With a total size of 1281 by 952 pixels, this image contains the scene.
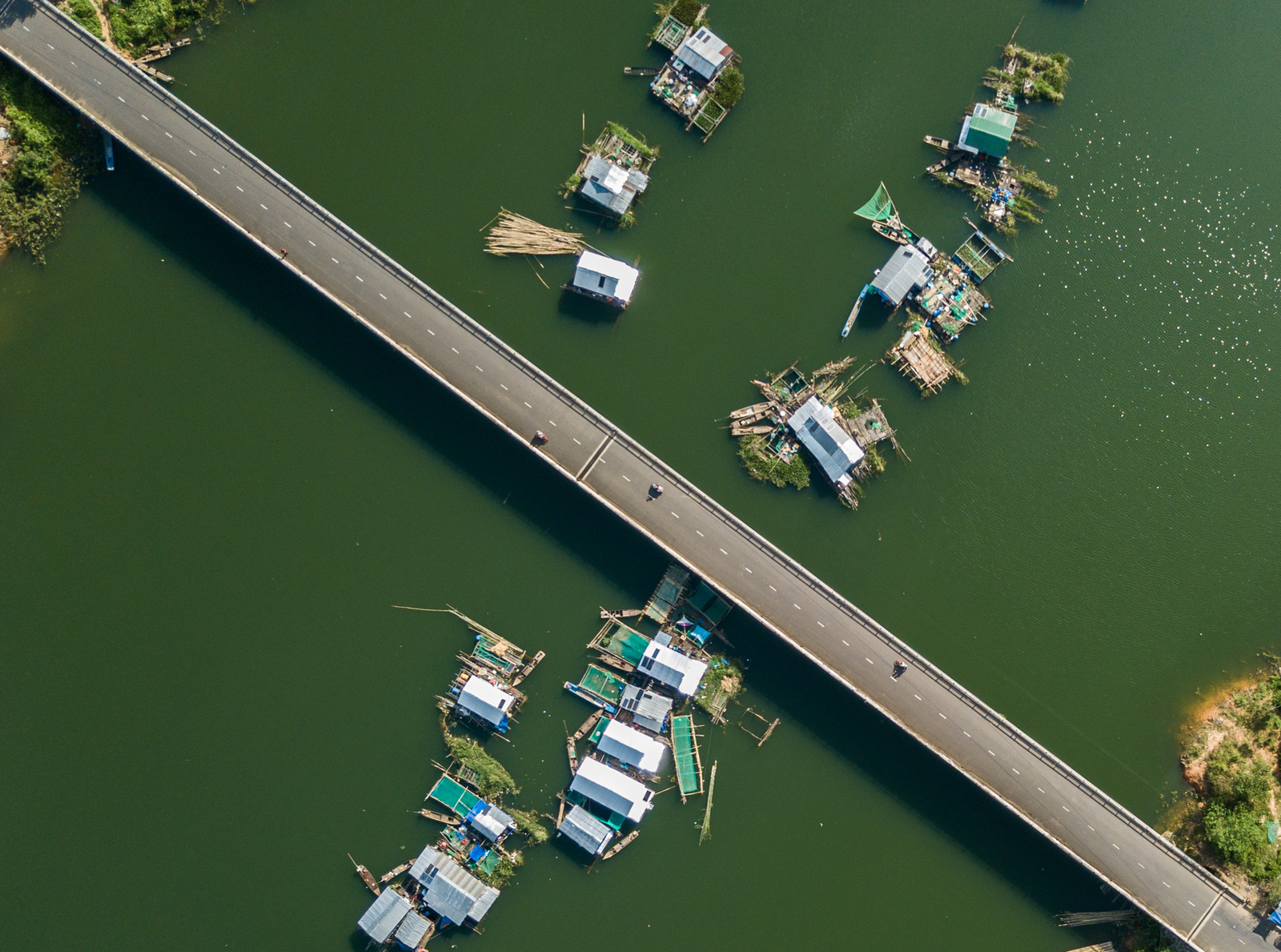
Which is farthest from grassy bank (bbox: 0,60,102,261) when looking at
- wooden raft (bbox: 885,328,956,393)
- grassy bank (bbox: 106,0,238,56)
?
wooden raft (bbox: 885,328,956,393)

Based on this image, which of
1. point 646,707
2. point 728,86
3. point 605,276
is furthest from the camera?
point 728,86

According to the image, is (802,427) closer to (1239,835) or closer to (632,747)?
(632,747)

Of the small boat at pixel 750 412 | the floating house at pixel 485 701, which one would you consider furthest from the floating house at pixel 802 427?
the floating house at pixel 485 701

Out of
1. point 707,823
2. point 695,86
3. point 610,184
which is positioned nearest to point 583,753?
point 707,823

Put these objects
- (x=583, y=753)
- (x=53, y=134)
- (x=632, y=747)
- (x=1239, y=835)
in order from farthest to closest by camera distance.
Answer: (x=583, y=753), (x=53, y=134), (x=632, y=747), (x=1239, y=835)

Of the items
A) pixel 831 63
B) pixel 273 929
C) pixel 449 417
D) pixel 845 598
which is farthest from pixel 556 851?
pixel 831 63
